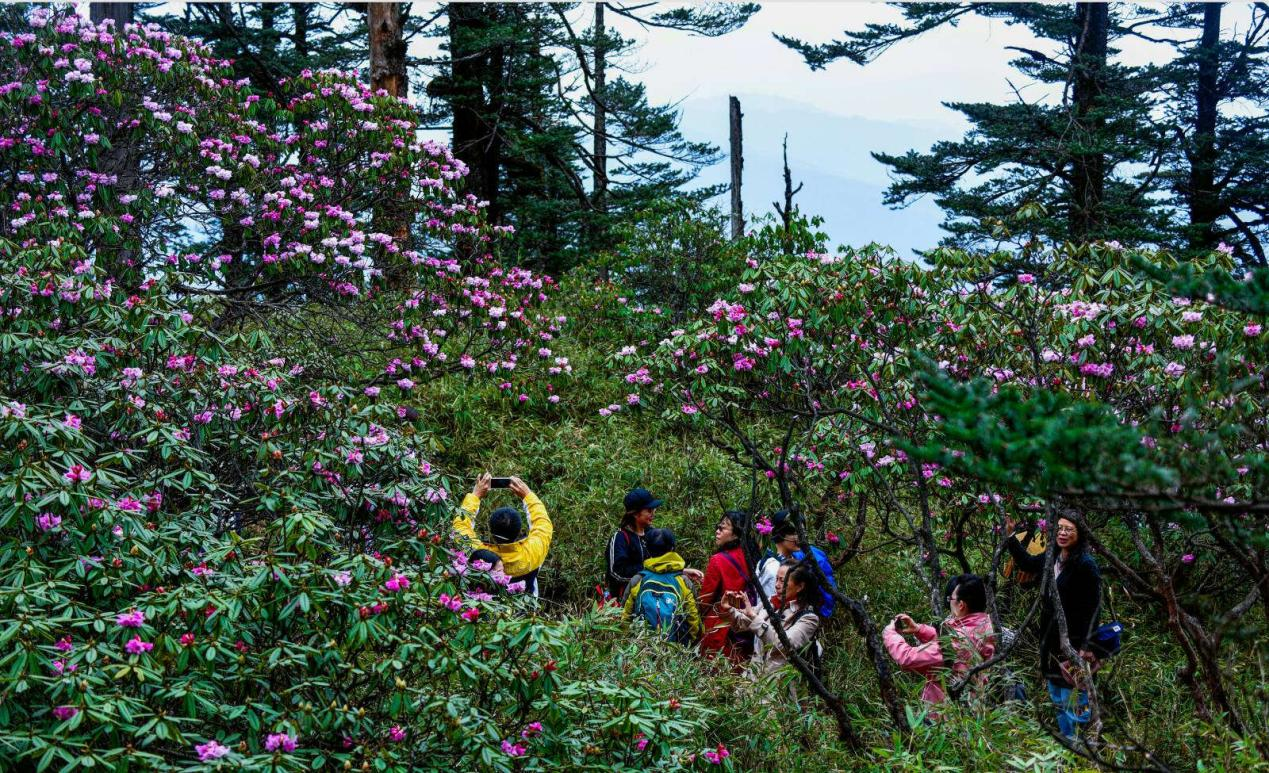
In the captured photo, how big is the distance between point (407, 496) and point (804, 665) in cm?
190

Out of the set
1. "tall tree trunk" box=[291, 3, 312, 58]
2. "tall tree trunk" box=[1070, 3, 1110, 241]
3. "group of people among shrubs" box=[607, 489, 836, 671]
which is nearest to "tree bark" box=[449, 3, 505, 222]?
"tall tree trunk" box=[291, 3, 312, 58]

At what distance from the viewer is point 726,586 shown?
18.9 feet

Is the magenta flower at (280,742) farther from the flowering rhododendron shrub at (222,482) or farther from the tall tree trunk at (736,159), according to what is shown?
the tall tree trunk at (736,159)

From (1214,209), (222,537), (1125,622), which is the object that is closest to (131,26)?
(222,537)

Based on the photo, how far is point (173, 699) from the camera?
3473 mm

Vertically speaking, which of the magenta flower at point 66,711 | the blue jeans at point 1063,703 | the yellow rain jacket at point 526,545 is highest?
the magenta flower at point 66,711

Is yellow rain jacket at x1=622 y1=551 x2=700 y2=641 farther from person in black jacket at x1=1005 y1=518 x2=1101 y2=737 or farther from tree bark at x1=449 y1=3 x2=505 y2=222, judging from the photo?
tree bark at x1=449 y1=3 x2=505 y2=222

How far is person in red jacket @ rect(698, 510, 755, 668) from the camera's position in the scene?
5.67m

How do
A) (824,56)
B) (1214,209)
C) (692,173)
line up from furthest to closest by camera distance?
1. (692,173)
2. (1214,209)
3. (824,56)

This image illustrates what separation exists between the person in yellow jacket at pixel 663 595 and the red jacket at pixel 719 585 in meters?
0.12

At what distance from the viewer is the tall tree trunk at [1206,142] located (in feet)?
51.4

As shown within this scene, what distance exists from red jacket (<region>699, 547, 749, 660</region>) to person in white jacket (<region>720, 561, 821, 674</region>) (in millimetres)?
276

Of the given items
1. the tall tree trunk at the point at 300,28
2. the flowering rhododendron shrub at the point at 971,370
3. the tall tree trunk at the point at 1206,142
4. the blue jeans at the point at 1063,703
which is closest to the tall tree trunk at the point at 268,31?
the tall tree trunk at the point at 300,28

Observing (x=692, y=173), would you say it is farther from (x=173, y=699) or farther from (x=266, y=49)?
(x=173, y=699)
